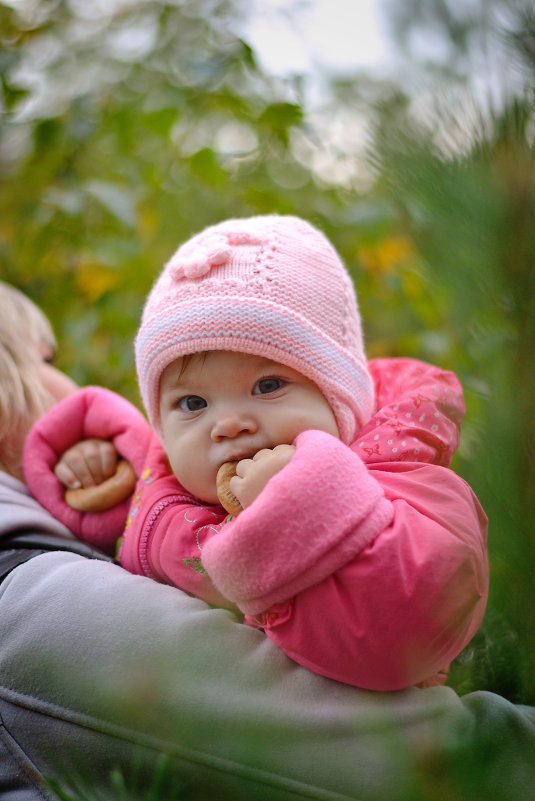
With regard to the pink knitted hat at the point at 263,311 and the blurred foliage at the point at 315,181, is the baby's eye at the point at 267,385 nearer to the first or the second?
the pink knitted hat at the point at 263,311

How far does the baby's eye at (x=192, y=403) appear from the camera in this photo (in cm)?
84

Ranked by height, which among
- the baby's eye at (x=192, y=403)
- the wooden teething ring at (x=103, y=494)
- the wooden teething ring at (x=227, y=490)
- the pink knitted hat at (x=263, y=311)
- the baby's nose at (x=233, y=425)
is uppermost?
the pink knitted hat at (x=263, y=311)

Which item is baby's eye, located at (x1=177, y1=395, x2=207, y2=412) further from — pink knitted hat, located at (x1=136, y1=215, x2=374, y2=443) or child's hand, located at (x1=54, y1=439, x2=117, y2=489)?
child's hand, located at (x1=54, y1=439, x2=117, y2=489)

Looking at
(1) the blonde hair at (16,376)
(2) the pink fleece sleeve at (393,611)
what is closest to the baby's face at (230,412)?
(2) the pink fleece sleeve at (393,611)

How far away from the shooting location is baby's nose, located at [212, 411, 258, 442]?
2.55ft

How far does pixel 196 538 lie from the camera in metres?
0.80

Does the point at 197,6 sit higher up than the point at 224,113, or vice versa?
the point at 197,6

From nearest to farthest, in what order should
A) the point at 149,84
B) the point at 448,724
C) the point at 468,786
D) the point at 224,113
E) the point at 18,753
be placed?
the point at 468,786
the point at 448,724
the point at 18,753
the point at 224,113
the point at 149,84

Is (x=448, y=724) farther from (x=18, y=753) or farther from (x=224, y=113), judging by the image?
(x=224, y=113)

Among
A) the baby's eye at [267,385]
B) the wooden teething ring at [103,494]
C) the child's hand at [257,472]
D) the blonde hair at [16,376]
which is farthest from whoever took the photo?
the blonde hair at [16,376]

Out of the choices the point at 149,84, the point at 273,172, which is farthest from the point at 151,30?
the point at 273,172

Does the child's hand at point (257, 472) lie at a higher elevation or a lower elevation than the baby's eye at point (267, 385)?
lower

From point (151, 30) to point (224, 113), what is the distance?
352 mm

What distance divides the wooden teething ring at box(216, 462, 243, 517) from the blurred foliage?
27cm
